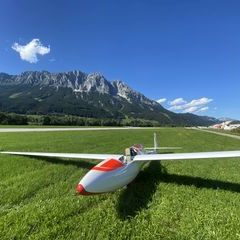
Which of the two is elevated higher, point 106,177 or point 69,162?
point 106,177

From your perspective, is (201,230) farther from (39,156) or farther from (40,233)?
(39,156)

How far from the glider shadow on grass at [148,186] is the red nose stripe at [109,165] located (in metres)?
1.15

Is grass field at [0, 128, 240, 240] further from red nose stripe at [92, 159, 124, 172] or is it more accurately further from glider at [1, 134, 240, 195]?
red nose stripe at [92, 159, 124, 172]

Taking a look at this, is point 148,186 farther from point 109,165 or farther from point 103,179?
point 103,179

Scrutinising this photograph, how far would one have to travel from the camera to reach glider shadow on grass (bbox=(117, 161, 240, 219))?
30.1 feet

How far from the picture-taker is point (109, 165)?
10039 mm

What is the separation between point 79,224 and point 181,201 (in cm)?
392

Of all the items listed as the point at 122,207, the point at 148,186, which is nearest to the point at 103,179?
the point at 122,207

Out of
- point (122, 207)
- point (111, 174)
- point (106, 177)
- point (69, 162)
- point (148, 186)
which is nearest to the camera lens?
point (122, 207)

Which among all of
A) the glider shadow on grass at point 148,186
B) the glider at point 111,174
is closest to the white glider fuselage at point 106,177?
the glider at point 111,174

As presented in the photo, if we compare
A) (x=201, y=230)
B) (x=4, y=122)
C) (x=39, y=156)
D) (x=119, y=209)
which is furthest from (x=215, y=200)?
(x=4, y=122)

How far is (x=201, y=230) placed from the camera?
7496mm

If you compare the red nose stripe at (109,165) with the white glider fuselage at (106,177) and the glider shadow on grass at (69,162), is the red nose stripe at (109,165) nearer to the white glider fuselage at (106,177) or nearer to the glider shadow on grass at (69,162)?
the white glider fuselage at (106,177)

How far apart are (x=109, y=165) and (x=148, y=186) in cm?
265
